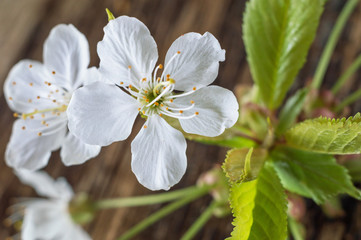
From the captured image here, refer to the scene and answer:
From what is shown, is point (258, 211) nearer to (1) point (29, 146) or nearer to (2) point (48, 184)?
(1) point (29, 146)

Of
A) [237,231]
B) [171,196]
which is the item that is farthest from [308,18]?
[171,196]

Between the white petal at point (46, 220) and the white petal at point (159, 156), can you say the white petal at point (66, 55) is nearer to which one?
the white petal at point (159, 156)

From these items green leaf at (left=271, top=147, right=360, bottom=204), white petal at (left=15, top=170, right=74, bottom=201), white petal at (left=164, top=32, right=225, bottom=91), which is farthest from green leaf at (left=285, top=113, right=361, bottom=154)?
white petal at (left=15, top=170, right=74, bottom=201)

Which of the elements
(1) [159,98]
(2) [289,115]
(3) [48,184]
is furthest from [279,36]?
(3) [48,184]

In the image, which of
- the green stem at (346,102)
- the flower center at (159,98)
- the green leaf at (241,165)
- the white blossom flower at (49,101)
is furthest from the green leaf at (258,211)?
the green stem at (346,102)

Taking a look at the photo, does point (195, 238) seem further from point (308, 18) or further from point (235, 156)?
point (308, 18)

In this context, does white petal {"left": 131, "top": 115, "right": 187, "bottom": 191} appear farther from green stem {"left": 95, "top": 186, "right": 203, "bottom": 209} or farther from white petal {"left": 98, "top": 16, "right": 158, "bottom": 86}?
green stem {"left": 95, "top": 186, "right": 203, "bottom": 209}
